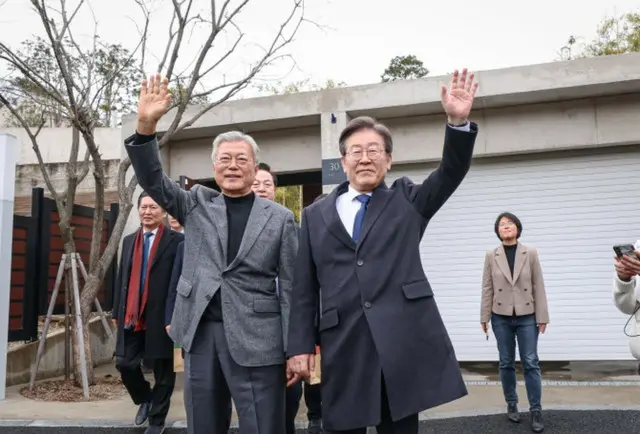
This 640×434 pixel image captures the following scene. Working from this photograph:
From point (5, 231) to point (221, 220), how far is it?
4.81m

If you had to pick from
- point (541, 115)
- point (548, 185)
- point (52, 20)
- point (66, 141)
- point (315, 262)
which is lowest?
point (315, 262)

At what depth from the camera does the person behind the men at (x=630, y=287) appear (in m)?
2.84

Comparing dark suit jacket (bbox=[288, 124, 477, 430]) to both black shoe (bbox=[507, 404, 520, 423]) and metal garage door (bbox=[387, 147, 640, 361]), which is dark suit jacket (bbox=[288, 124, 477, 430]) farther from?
metal garage door (bbox=[387, 147, 640, 361])

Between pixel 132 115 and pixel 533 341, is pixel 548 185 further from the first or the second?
pixel 132 115

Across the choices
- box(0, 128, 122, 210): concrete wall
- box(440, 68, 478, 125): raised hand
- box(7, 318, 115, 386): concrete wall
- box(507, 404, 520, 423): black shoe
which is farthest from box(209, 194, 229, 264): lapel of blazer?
box(0, 128, 122, 210): concrete wall

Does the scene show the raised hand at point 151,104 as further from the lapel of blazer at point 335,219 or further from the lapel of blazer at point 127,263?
the lapel of blazer at point 127,263

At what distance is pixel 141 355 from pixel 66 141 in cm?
2279

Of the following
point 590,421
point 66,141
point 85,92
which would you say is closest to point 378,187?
point 590,421

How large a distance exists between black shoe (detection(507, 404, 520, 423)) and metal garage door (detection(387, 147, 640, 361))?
3630 mm

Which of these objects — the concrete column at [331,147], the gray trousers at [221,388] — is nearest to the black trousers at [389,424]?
the gray trousers at [221,388]

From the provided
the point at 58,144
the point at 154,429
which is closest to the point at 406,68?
the point at 58,144

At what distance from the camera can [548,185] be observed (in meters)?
9.00

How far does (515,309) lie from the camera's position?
17.7 ft

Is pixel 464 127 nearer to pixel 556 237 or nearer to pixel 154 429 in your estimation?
pixel 154 429
